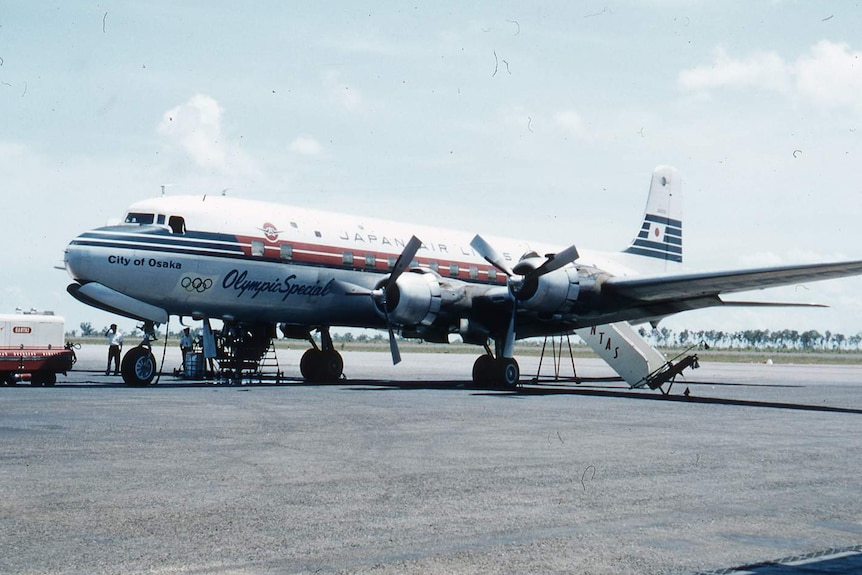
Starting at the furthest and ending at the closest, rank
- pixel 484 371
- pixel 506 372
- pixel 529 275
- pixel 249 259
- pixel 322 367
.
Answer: pixel 322 367, pixel 484 371, pixel 506 372, pixel 529 275, pixel 249 259

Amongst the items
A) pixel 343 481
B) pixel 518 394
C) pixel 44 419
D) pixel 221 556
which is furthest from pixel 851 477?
pixel 518 394

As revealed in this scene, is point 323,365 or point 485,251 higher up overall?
point 485,251

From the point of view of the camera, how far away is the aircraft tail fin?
35062mm

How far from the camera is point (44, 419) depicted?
1442 centimetres

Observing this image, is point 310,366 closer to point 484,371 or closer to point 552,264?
point 484,371

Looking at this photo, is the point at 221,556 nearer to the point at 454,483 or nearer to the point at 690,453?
the point at 454,483

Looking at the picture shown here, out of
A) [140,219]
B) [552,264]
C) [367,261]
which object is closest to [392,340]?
[367,261]

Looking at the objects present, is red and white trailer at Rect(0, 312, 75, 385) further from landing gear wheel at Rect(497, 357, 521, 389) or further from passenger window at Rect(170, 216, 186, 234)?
landing gear wheel at Rect(497, 357, 521, 389)

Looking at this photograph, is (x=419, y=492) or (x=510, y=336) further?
(x=510, y=336)

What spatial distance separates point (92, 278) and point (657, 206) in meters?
21.8

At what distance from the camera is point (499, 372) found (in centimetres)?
2564

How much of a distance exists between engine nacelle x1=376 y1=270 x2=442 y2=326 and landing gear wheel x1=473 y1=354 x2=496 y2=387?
2.18m

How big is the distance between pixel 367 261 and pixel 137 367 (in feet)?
23.7

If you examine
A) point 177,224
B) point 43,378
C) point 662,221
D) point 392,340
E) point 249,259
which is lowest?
point 43,378
